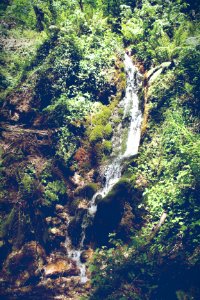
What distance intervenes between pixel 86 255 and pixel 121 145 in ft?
12.4

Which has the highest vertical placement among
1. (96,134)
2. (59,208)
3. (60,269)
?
(96,134)

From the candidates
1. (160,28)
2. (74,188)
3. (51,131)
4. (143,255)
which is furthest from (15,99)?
(143,255)

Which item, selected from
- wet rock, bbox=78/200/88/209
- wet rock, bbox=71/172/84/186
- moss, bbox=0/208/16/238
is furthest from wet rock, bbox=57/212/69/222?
moss, bbox=0/208/16/238

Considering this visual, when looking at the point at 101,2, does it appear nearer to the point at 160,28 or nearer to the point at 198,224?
the point at 160,28

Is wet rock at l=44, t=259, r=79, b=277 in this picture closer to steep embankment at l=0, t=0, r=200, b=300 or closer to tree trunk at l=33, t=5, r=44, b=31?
steep embankment at l=0, t=0, r=200, b=300

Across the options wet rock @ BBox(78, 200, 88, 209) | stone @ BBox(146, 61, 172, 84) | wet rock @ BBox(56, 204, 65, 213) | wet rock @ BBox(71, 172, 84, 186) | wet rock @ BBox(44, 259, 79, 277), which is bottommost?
wet rock @ BBox(44, 259, 79, 277)

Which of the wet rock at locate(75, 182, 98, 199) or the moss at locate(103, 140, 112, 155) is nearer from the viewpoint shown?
the wet rock at locate(75, 182, 98, 199)

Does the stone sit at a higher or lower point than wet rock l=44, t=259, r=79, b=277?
higher

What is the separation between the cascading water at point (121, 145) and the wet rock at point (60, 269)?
0.18 m

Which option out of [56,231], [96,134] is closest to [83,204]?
[56,231]

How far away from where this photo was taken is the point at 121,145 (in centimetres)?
983

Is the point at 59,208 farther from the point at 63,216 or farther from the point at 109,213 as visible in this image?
the point at 109,213

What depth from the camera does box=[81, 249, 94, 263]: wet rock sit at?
26.9 ft

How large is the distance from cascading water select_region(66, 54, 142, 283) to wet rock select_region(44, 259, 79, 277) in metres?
0.18
